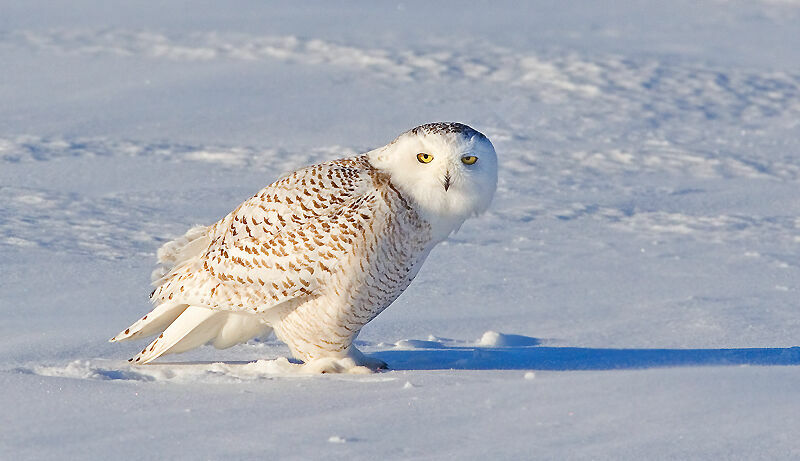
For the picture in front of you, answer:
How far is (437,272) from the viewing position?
17.4ft

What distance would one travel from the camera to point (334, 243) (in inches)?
140

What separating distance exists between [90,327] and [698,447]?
2279mm

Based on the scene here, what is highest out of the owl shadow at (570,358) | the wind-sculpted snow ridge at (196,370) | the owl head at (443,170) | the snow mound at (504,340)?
the owl head at (443,170)

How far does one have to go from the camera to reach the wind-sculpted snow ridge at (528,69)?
8750mm

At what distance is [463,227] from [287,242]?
247 cm

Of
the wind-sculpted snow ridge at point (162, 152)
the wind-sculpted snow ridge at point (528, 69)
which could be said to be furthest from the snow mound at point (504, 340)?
the wind-sculpted snow ridge at point (528, 69)

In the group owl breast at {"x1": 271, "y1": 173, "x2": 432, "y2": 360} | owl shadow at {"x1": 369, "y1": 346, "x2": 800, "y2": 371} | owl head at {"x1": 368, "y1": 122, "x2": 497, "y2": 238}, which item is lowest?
owl shadow at {"x1": 369, "y1": 346, "x2": 800, "y2": 371}

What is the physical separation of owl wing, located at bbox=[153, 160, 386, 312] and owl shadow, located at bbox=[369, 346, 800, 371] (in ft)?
1.68

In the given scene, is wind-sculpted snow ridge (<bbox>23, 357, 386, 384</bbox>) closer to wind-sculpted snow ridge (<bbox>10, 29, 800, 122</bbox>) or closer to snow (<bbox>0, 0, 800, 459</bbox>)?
snow (<bbox>0, 0, 800, 459</bbox>)

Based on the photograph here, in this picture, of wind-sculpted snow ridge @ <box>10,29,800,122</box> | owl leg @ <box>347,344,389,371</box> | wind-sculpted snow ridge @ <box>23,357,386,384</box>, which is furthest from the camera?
wind-sculpted snow ridge @ <box>10,29,800,122</box>

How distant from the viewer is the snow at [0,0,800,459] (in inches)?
116

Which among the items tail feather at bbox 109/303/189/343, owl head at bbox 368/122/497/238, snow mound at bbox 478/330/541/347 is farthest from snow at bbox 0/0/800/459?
owl head at bbox 368/122/497/238

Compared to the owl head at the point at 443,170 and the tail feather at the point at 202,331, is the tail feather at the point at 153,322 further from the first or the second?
the owl head at the point at 443,170

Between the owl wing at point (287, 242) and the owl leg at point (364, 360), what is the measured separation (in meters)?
0.26
